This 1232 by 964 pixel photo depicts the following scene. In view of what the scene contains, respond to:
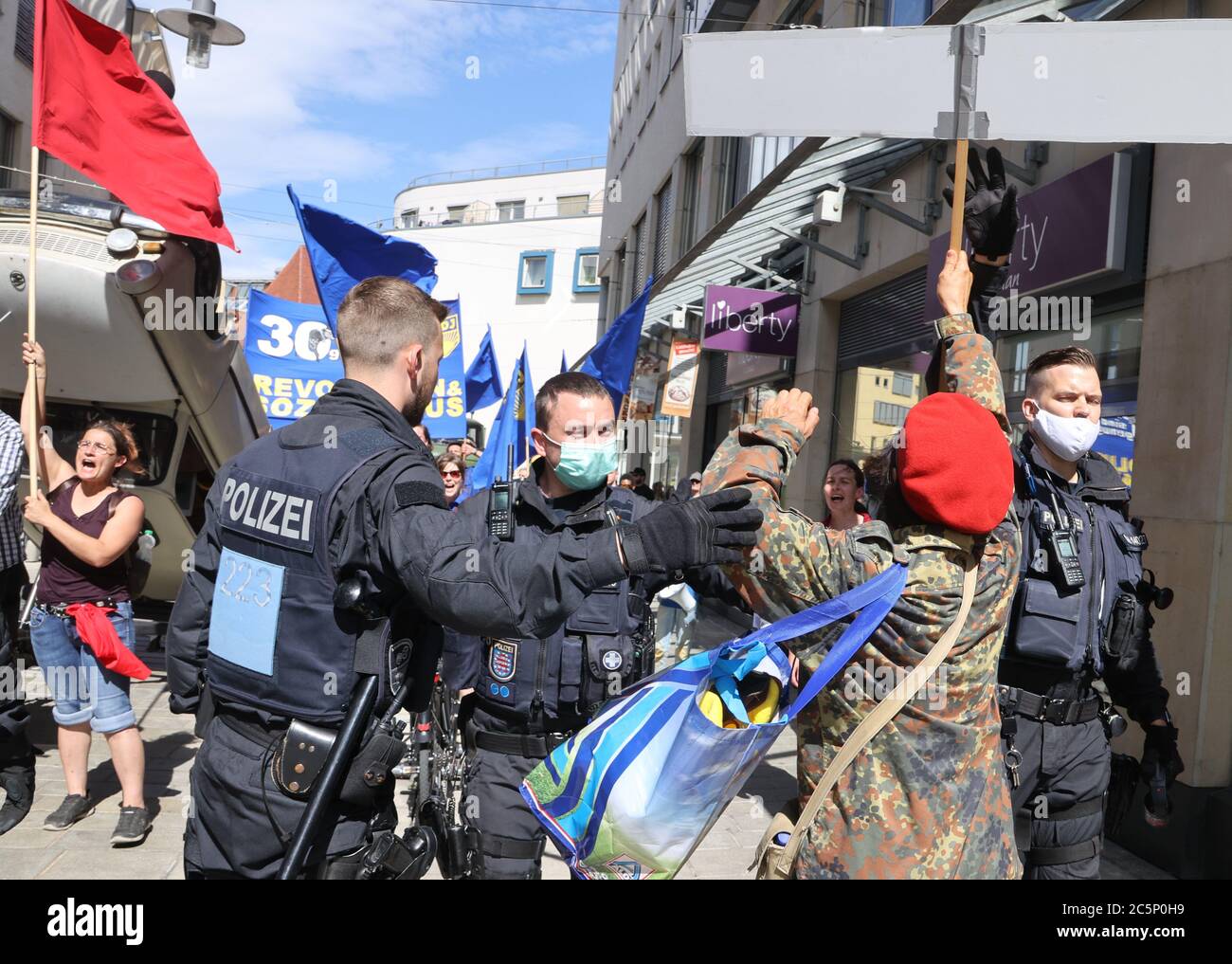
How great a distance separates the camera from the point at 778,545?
2031 millimetres

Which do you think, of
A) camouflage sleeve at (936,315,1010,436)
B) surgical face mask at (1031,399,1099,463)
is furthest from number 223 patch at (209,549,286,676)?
surgical face mask at (1031,399,1099,463)

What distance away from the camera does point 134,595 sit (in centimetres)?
473

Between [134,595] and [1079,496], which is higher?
[1079,496]

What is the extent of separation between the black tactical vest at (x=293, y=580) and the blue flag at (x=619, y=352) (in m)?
4.62

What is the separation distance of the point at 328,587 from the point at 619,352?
16.1 ft

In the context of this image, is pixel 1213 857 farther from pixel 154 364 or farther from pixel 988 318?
pixel 154 364

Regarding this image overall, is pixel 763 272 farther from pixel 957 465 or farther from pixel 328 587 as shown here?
pixel 328 587

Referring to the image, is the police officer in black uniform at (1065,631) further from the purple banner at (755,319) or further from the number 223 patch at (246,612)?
the purple banner at (755,319)

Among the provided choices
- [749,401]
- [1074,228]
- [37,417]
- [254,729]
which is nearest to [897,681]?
[254,729]

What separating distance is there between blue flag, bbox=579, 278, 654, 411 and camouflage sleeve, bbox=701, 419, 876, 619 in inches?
179

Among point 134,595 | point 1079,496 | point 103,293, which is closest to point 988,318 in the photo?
point 1079,496

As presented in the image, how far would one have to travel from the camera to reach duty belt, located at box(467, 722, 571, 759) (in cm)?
300

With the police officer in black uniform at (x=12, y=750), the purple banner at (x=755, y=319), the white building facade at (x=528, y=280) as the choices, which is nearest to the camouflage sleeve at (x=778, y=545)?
the police officer in black uniform at (x=12, y=750)
